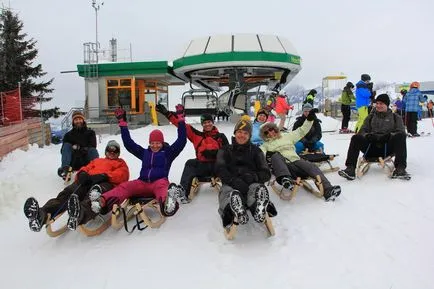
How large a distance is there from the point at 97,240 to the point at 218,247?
139 cm

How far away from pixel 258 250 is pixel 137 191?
1.68m

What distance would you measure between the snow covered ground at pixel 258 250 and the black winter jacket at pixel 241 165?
600mm

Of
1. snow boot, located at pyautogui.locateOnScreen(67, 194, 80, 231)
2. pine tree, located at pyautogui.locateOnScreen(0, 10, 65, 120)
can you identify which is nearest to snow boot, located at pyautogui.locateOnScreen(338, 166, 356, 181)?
snow boot, located at pyautogui.locateOnScreen(67, 194, 80, 231)

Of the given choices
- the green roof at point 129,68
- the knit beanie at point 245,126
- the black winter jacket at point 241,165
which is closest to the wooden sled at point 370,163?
the black winter jacket at point 241,165

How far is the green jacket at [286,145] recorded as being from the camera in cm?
577

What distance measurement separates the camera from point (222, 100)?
19.7m

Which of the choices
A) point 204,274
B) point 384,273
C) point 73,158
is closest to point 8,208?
point 73,158

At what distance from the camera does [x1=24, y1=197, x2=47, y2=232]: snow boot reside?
4.15 m

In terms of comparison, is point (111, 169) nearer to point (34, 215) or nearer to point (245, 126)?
point (34, 215)

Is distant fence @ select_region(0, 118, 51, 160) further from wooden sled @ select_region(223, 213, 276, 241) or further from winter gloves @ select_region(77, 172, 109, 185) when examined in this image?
wooden sled @ select_region(223, 213, 276, 241)

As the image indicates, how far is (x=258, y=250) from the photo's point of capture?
4.19 meters

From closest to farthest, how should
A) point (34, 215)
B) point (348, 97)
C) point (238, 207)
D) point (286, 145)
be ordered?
point (238, 207)
point (34, 215)
point (286, 145)
point (348, 97)

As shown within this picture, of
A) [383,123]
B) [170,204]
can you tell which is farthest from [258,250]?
[383,123]

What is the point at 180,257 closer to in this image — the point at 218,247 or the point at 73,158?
the point at 218,247
